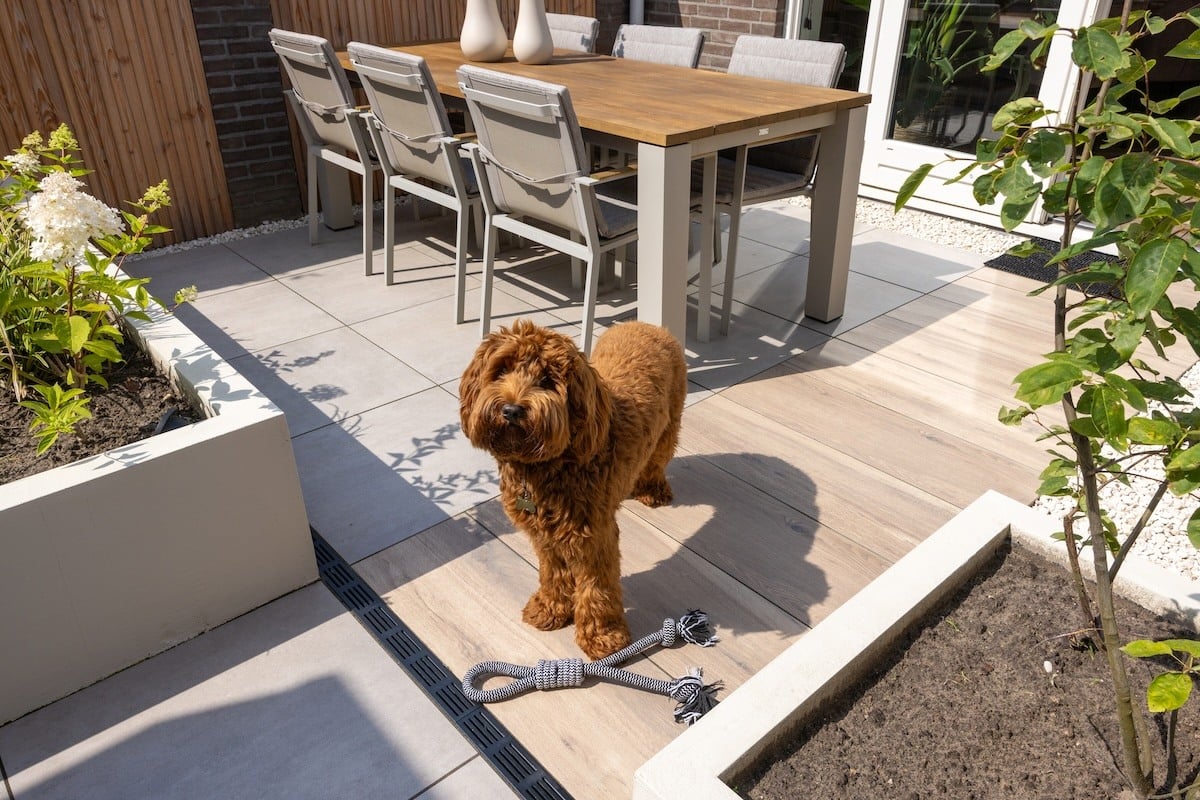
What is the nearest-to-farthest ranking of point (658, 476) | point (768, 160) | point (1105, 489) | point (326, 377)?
point (658, 476) < point (1105, 489) < point (326, 377) < point (768, 160)

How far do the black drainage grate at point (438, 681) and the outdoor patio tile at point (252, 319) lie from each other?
1.47 metres

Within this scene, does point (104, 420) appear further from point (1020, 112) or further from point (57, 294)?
point (1020, 112)

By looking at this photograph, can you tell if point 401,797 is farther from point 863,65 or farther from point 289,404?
point 863,65

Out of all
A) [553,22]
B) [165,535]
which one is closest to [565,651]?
[165,535]

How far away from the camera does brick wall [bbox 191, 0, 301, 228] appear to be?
449 cm

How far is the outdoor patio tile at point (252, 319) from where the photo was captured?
3.53 m

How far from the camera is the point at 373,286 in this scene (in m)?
4.10

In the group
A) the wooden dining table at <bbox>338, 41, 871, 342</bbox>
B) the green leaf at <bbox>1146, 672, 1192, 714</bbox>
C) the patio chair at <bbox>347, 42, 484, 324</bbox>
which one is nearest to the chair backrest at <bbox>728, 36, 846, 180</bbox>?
the wooden dining table at <bbox>338, 41, 871, 342</bbox>

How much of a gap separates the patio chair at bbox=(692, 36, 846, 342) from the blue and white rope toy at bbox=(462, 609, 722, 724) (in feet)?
6.25

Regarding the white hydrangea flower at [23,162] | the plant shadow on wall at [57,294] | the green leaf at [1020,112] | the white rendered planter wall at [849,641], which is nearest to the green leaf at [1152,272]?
the green leaf at [1020,112]

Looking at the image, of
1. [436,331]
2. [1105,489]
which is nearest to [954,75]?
[1105,489]

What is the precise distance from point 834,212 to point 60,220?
2.74 metres

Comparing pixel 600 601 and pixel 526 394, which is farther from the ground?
pixel 526 394

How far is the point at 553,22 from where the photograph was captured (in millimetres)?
5105
